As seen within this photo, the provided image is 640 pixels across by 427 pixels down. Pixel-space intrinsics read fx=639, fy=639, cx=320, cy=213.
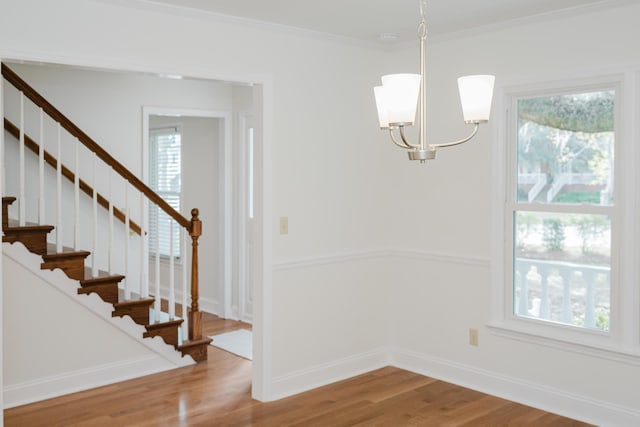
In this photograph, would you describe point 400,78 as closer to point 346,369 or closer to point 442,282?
point 442,282

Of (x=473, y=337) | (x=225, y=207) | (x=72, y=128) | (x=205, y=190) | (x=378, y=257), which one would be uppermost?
(x=72, y=128)

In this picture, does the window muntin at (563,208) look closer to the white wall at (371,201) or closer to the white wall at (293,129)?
the white wall at (371,201)

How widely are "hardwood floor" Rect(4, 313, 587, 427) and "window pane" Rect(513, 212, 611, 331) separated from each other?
65 cm

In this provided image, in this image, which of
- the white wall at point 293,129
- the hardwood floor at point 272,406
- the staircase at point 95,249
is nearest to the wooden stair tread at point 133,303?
the staircase at point 95,249

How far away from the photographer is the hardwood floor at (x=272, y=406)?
3.88 m

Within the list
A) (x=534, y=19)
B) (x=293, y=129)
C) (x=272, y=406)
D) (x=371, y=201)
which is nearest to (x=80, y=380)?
(x=272, y=406)

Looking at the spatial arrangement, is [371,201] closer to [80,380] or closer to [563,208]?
[563,208]

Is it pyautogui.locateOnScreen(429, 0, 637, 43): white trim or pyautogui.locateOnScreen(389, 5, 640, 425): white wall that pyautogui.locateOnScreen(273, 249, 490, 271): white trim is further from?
pyautogui.locateOnScreen(429, 0, 637, 43): white trim

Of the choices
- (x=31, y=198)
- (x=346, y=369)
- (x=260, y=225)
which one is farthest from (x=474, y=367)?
(x=31, y=198)

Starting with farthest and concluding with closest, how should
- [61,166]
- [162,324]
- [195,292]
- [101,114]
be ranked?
[101,114] → [61,166] → [195,292] → [162,324]

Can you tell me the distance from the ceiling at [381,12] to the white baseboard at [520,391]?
234cm

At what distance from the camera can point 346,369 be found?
15.6ft

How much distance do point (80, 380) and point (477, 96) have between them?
3.43m

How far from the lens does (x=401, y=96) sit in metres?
2.23
